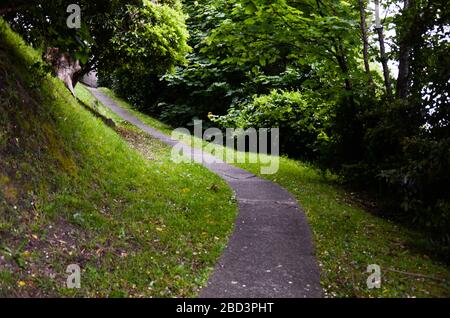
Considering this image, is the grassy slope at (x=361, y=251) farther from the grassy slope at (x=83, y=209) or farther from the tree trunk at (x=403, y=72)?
the tree trunk at (x=403, y=72)

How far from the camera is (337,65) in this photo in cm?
1252

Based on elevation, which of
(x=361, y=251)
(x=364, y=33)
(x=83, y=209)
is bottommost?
(x=361, y=251)

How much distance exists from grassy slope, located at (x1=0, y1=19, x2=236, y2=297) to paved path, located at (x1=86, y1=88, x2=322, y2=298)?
277mm

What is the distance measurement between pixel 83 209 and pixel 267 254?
10.5 ft

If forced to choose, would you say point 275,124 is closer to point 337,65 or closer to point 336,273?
point 337,65

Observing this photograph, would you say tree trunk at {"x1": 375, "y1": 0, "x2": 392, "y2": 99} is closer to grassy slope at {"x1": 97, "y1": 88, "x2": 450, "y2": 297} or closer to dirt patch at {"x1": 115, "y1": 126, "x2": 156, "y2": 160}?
grassy slope at {"x1": 97, "y1": 88, "x2": 450, "y2": 297}

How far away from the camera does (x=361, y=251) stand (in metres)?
7.25

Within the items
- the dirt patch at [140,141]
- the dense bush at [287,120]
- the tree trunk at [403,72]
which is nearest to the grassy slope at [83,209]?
the dirt patch at [140,141]

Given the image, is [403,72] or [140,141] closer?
[403,72]

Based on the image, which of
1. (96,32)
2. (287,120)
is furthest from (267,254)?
(287,120)

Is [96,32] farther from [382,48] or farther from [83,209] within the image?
[382,48]

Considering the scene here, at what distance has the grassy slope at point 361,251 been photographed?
5891 mm

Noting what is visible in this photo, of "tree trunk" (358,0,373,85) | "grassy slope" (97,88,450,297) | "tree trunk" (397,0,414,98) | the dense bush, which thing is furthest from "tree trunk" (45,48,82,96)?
"tree trunk" (397,0,414,98)

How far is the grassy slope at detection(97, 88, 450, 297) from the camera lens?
19.3ft
